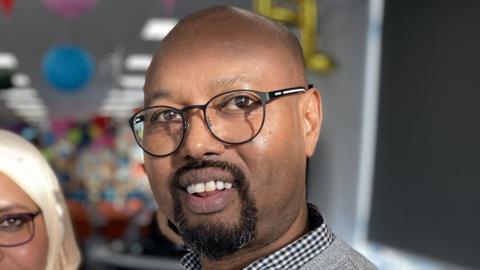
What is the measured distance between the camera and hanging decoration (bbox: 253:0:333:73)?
2.48m

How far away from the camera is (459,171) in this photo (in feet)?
10.6

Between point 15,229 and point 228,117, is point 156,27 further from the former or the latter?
point 228,117

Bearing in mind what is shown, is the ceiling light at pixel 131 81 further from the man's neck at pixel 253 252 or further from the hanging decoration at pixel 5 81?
the man's neck at pixel 253 252

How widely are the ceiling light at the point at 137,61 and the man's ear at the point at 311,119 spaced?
6.42 meters

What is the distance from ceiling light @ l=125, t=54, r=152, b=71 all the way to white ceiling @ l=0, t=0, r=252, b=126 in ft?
0.34

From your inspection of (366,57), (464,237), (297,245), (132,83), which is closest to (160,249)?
(366,57)

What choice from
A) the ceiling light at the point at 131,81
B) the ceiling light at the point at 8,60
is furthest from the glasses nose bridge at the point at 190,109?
the ceiling light at the point at 131,81

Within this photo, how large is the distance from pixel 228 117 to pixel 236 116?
12mm

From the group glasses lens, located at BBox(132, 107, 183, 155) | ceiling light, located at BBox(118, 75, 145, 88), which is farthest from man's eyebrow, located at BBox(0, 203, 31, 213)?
ceiling light, located at BBox(118, 75, 145, 88)

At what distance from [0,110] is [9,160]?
1346 cm

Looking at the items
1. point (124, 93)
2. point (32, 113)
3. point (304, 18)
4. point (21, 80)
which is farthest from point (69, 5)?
point (32, 113)

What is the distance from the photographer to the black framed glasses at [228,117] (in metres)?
0.90

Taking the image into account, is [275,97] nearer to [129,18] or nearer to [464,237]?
[464,237]

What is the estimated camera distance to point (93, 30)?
6234mm
